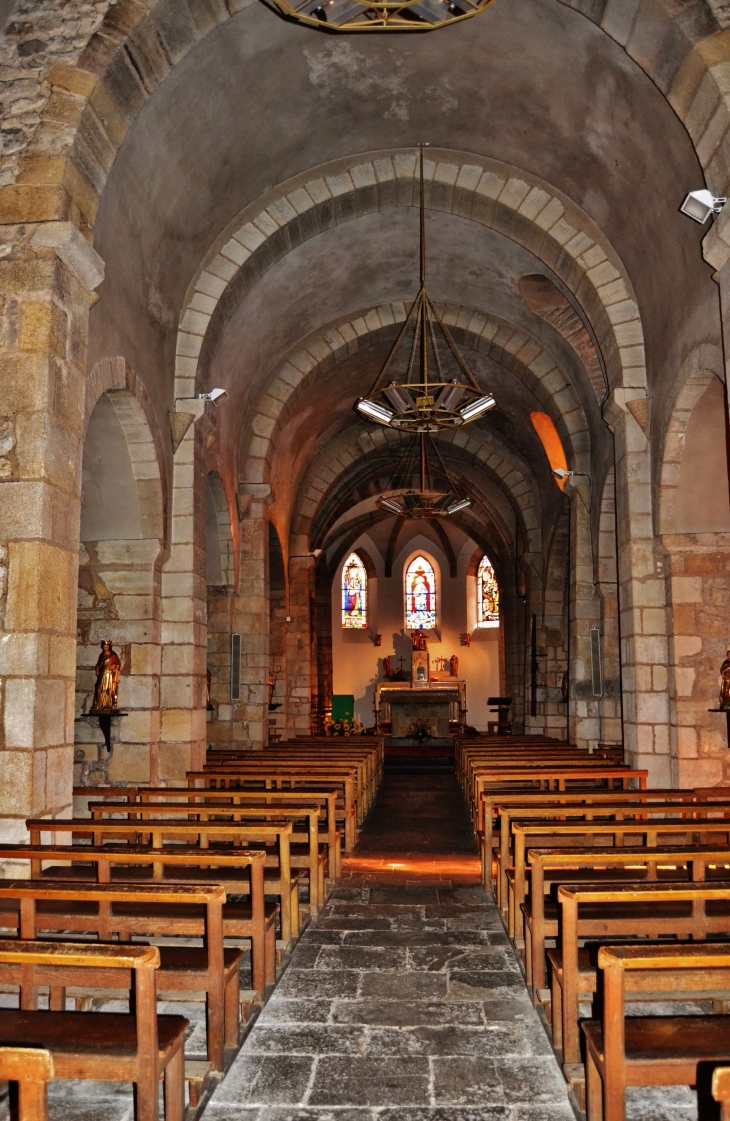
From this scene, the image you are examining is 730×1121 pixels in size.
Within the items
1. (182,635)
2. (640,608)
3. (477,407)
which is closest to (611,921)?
(640,608)

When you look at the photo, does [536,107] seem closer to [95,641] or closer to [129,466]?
[129,466]

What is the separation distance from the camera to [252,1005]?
4500mm

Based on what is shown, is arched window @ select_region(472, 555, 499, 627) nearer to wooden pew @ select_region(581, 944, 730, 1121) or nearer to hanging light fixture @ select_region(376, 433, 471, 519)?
hanging light fixture @ select_region(376, 433, 471, 519)

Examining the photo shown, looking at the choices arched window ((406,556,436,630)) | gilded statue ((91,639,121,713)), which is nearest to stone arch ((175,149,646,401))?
gilded statue ((91,639,121,713))

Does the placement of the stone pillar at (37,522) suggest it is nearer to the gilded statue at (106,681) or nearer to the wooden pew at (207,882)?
the wooden pew at (207,882)

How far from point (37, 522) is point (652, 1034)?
444cm

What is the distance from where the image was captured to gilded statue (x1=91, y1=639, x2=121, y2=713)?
344 inches

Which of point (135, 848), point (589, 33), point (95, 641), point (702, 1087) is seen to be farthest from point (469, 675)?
point (702, 1087)

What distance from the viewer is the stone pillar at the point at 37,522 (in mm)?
5852

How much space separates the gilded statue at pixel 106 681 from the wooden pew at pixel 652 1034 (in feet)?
20.8

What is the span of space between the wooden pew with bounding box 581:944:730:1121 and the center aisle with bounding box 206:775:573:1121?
0.58 m

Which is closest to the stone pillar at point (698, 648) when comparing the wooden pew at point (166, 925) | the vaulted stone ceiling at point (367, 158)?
the vaulted stone ceiling at point (367, 158)

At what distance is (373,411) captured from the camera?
34.9ft

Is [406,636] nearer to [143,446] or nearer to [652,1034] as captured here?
[143,446]
